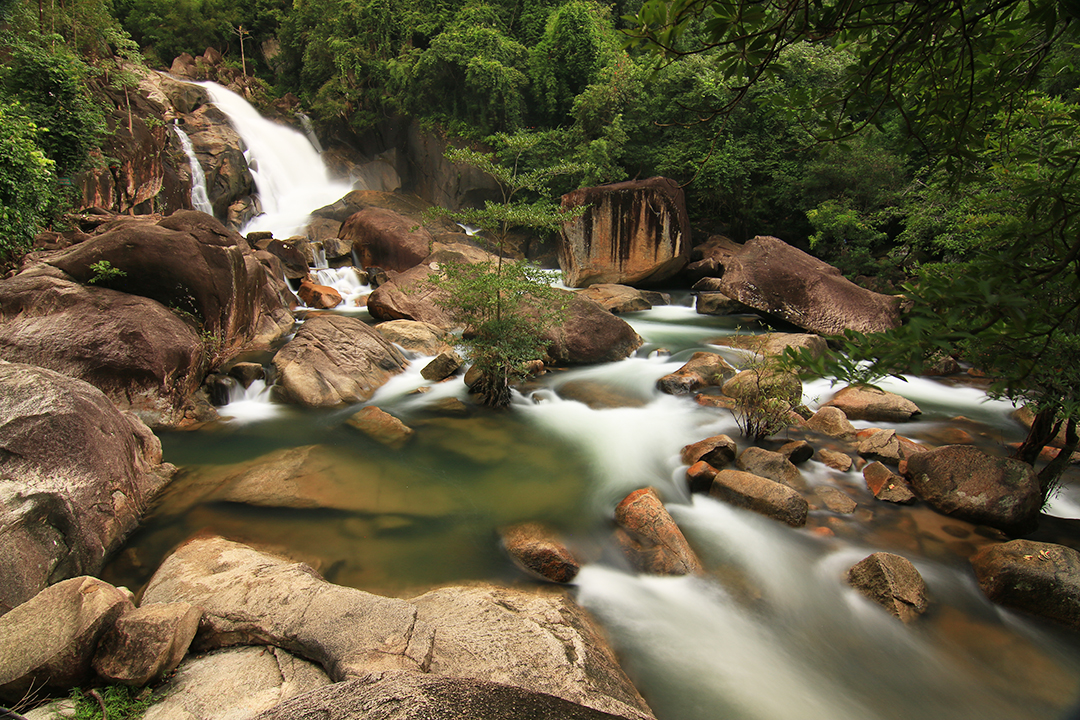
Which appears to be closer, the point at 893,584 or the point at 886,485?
the point at 893,584

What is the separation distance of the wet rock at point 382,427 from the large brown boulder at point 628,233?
10568 mm

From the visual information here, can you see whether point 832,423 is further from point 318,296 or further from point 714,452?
point 318,296

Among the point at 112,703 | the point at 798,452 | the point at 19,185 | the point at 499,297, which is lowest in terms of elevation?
the point at 798,452

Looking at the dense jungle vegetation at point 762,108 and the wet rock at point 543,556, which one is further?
the wet rock at point 543,556

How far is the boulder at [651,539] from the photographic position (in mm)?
4410

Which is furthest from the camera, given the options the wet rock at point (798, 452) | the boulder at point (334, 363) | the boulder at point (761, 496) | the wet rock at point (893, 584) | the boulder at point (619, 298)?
the boulder at point (619, 298)

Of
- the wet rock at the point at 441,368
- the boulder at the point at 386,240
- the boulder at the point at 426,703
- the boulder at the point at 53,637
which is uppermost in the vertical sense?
the boulder at the point at 386,240

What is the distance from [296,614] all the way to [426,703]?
1.86m

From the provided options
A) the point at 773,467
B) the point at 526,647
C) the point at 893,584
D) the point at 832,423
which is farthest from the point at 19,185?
the point at 832,423

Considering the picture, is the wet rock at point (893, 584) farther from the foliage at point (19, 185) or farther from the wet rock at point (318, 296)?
the wet rock at point (318, 296)

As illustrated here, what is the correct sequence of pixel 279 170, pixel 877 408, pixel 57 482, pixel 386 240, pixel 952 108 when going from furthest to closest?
1. pixel 279 170
2. pixel 386 240
3. pixel 877 408
4. pixel 57 482
5. pixel 952 108

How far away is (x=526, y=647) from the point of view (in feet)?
10.1

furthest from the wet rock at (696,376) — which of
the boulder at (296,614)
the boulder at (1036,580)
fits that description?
the boulder at (296,614)

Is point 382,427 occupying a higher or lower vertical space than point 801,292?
lower
